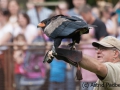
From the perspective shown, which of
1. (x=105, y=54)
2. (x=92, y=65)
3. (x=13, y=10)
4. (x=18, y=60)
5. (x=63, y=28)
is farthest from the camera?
(x=13, y=10)

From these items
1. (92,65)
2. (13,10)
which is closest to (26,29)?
(13,10)

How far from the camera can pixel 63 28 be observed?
4.46m

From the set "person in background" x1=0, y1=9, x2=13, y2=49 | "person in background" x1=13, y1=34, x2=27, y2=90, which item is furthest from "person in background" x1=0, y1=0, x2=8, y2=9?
"person in background" x1=13, y1=34, x2=27, y2=90

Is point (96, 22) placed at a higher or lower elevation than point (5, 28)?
lower

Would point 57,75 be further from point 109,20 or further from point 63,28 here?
point 63,28

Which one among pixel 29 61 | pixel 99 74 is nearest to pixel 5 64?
pixel 29 61

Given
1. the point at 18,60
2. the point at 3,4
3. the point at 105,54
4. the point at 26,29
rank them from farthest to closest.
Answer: the point at 3,4 < the point at 26,29 < the point at 18,60 < the point at 105,54

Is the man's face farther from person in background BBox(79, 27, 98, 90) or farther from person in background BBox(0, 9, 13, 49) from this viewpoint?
person in background BBox(0, 9, 13, 49)

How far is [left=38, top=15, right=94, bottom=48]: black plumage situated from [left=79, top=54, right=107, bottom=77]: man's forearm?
0.20 metres

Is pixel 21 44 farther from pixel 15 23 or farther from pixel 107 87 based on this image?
pixel 107 87

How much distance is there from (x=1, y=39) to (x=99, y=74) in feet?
19.4

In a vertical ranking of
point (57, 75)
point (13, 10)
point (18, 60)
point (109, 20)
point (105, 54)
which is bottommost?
point (105, 54)

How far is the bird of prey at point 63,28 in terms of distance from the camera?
4426mm

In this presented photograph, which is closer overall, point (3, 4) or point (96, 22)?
point (96, 22)
